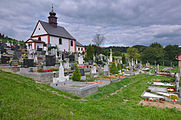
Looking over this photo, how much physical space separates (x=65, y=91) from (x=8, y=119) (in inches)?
194

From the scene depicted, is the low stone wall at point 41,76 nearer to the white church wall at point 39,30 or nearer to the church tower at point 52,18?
the white church wall at point 39,30

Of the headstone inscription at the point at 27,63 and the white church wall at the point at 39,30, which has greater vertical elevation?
the white church wall at the point at 39,30

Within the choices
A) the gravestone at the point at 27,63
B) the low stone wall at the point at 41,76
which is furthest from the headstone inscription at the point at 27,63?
the low stone wall at the point at 41,76

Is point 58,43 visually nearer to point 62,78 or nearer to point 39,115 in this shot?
point 62,78

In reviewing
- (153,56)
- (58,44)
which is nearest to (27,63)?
(58,44)

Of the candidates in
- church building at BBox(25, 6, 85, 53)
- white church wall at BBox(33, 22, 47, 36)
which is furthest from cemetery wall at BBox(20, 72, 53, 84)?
white church wall at BBox(33, 22, 47, 36)

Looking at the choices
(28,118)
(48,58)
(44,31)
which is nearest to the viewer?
(28,118)

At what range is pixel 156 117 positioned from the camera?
452 cm

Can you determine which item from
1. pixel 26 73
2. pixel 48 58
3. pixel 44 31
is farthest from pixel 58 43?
pixel 26 73

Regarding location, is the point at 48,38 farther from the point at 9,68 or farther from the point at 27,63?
the point at 27,63

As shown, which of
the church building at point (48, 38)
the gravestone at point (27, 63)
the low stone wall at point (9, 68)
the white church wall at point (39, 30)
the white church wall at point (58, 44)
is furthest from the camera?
the white church wall at point (58, 44)

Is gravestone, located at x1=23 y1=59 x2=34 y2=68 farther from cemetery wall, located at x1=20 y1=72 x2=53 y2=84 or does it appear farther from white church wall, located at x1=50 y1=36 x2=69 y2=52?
white church wall, located at x1=50 y1=36 x2=69 y2=52

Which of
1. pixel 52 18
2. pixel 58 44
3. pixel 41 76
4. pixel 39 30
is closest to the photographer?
pixel 41 76

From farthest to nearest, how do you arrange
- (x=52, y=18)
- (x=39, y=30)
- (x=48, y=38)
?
(x=52, y=18) < (x=39, y=30) < (x=48, y=38)
